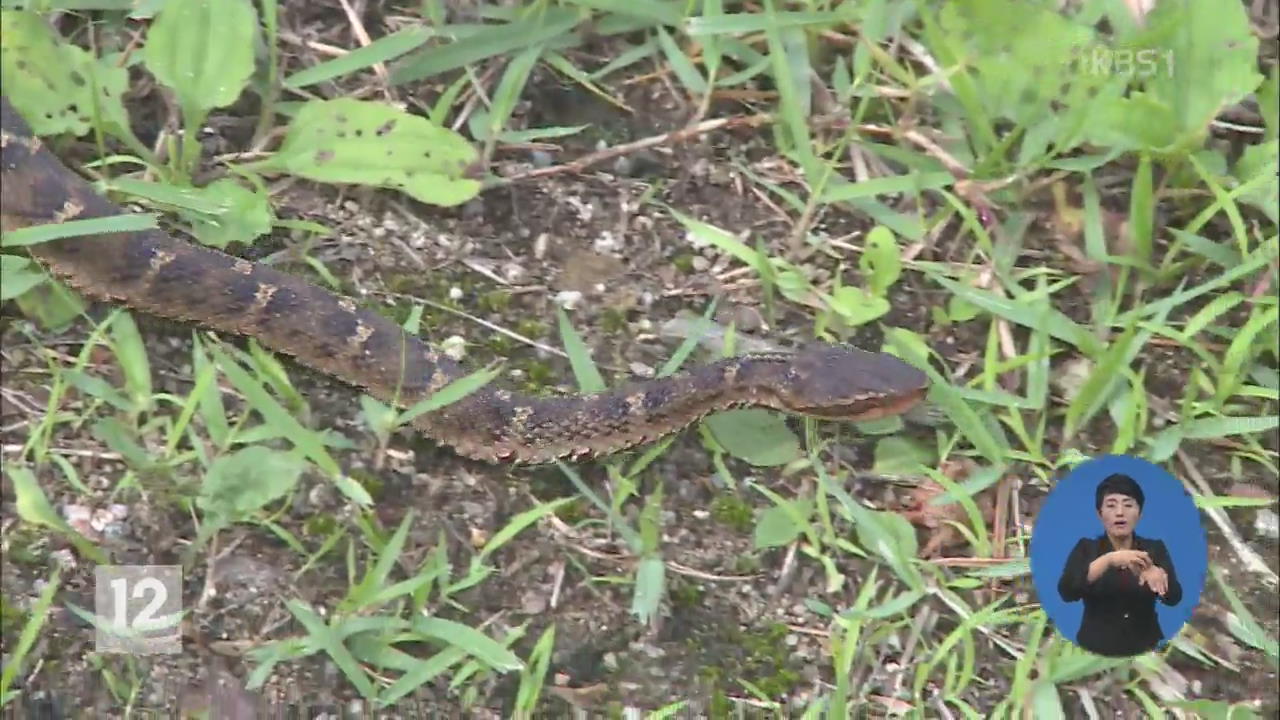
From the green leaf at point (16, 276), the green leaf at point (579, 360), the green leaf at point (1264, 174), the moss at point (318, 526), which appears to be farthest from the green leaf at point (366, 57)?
the green leaf at point (1264, 174)

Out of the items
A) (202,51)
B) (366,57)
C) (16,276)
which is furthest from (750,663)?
(202,51)

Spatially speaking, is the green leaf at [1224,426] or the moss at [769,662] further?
the green leaf at [1224,426]

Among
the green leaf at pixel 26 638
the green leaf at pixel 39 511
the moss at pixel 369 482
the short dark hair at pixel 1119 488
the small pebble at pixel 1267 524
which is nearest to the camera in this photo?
the green leaf at pixel 26 638

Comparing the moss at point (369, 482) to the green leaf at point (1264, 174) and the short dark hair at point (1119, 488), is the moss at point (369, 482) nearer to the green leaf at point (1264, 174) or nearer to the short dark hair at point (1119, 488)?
the short dark hair at point (1119, 488)

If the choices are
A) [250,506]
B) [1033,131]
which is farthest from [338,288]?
[1033,131]

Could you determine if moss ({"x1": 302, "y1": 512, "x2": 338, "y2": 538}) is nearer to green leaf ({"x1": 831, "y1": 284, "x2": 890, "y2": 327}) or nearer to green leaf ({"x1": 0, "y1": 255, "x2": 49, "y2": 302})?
green leaf ({"x1": 0, "y1": 255, "x2": 49, "y2": 302})

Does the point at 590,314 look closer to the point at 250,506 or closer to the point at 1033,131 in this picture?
the point at 250,506
